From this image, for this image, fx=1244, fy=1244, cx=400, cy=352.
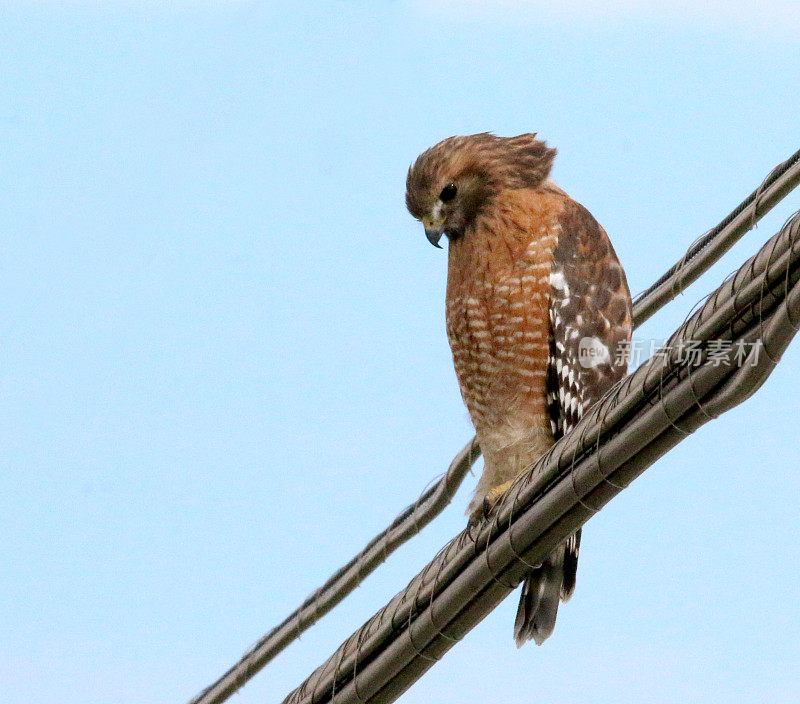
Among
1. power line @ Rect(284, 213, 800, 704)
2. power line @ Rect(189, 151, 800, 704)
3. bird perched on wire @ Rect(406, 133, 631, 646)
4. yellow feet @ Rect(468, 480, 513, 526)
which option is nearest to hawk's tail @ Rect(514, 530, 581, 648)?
bird perched on wire @ Rect(406, 133, 631, 646)

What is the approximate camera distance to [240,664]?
4.91 metres

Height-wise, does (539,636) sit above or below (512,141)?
below

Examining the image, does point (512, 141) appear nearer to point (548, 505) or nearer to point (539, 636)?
point (539, 636)

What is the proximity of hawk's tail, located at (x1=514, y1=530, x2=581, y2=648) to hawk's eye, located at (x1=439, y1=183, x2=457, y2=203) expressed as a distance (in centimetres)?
146

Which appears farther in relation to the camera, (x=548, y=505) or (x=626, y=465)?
(x=548, y=505)

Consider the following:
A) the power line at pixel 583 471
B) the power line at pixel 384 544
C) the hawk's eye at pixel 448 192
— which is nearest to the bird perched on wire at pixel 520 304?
the hawk's eye at pixel 448 192

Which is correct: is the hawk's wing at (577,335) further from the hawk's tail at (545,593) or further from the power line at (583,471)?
the power line at (583,471)

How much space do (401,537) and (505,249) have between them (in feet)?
3.96

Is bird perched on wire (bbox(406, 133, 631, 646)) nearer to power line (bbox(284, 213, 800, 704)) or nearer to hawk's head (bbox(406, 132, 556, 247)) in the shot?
hawk's head (bbox(406, 132, 556, 247))

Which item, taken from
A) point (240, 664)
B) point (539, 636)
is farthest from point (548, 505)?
point (240, 664)

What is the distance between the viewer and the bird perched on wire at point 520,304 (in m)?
4.68

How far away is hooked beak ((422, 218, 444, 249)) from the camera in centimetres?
505

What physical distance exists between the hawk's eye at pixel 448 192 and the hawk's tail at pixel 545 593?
1.46 metres

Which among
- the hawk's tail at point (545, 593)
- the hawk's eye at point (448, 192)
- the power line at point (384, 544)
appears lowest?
the hawk's tail at point (545, 593)
